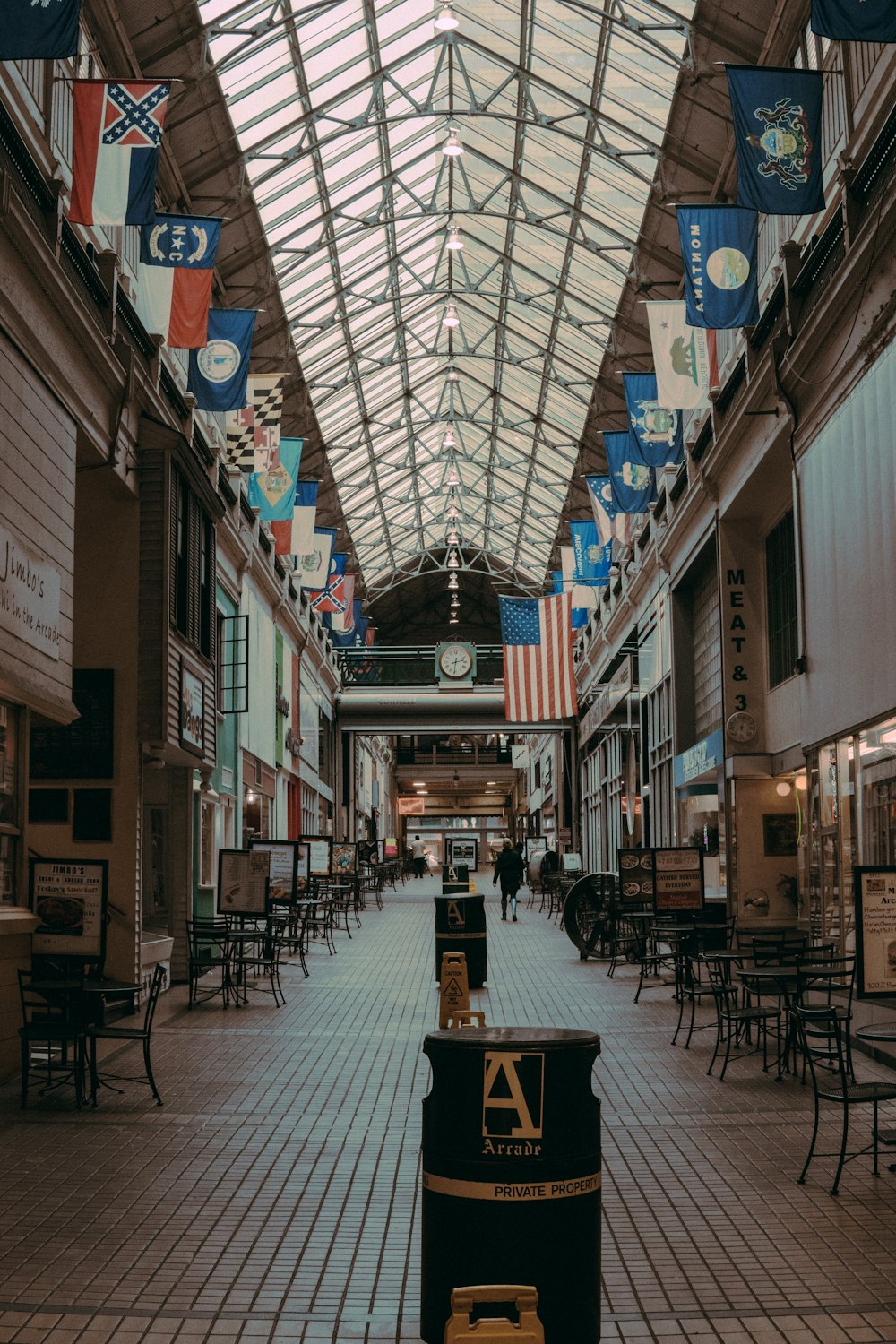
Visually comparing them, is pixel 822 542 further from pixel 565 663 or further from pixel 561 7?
pixel 565 663

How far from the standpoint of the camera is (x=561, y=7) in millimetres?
19953

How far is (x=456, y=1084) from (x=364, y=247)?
2643 centimetres

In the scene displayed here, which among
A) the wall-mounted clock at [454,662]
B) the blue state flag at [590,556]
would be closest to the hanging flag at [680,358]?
the blue state flag at [590,556]

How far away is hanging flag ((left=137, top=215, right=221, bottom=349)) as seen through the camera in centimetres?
1354

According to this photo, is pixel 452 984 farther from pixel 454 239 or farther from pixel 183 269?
pixel 454 239

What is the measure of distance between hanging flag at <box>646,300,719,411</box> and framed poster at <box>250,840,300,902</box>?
7209 mm

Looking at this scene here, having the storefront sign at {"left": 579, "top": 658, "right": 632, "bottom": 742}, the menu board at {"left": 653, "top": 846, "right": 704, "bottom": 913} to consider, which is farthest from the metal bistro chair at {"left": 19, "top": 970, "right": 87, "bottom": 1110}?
the storefront sign at {"left": 579, "top": 658, "right": 632, "bottom": 742}

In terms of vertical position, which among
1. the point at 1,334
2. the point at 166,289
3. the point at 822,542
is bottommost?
the point at 822,542

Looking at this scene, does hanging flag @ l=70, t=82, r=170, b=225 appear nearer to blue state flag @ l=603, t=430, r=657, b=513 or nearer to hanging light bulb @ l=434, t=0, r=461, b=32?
hanging light bulb @ l=434, t=0, r=461, b=32

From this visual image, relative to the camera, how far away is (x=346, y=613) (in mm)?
34562

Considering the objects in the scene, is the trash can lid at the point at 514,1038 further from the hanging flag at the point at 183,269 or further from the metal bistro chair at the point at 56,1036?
the hanging flag at the point at 183,269

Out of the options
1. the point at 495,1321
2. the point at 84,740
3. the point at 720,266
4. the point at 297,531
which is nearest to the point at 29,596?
the point at 84,740

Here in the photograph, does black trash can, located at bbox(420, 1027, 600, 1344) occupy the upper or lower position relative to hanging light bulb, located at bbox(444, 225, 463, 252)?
lower

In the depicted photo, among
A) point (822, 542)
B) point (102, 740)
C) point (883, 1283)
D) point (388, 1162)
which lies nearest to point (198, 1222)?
point (388, 1162)
